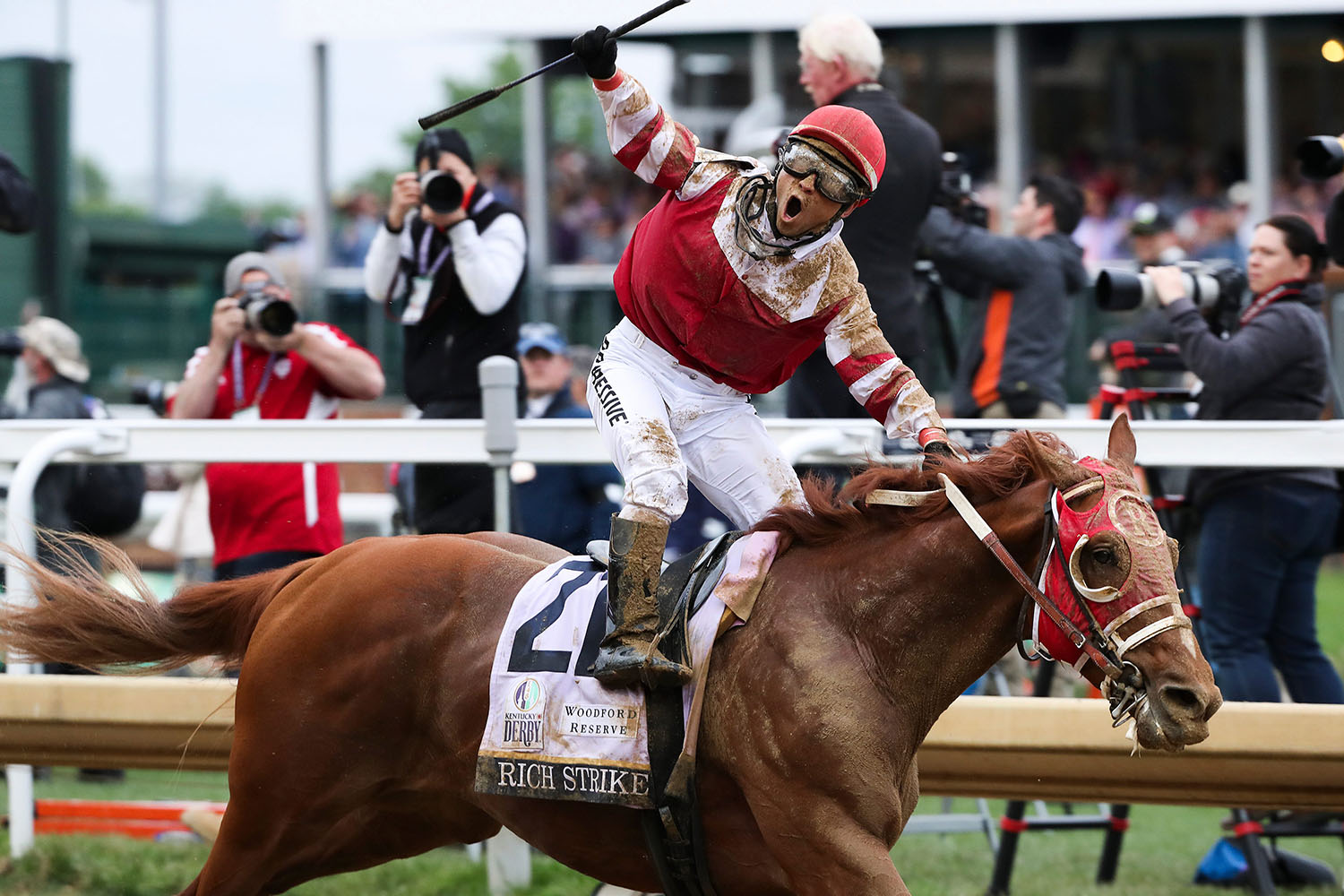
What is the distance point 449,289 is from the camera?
5504 millimetres

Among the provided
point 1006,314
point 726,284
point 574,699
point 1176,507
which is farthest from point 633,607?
point 1006,314

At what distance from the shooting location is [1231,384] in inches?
197

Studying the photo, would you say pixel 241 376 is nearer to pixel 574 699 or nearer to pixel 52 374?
pixel 52 374

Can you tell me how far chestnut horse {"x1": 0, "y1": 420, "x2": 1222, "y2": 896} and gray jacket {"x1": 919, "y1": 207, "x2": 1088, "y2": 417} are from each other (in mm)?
2428

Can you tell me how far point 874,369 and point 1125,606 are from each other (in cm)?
87

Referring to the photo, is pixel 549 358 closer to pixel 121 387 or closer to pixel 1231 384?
pixel 1231 384

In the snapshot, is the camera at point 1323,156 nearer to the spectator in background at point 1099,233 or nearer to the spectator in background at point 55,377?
the spectator in background at point 55,377

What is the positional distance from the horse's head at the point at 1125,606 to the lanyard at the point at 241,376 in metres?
3.31

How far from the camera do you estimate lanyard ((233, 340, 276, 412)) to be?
18.6ft

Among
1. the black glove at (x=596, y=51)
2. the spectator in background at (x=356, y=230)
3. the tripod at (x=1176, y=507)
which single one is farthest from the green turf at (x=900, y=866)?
the spectator in background at (x=356, y=230)

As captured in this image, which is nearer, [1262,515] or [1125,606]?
[1125,606]

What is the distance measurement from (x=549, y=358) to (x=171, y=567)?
4.25 m

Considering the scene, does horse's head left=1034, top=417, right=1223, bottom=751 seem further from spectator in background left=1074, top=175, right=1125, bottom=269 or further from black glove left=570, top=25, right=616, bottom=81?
spectator in background left=1074, top=175, right=1125, bottom=269

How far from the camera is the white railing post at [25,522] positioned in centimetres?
466
